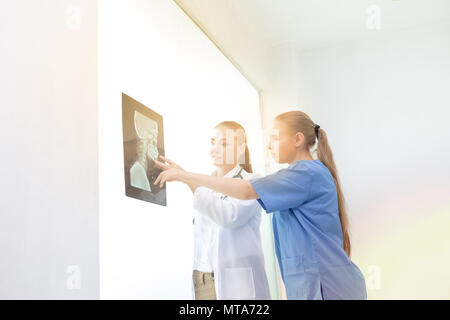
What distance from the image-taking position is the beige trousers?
5.94ft

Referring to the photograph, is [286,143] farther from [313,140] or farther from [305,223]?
[305,223]

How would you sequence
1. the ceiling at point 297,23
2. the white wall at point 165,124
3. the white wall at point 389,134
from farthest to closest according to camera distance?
the white wall at point 389,134, the ceiling at point 297,23, the white wall at point 165,124

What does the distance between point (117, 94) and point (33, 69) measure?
0.49 m

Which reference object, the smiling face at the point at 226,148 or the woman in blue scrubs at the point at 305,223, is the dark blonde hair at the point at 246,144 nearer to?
the smiling face at the point at 226,148

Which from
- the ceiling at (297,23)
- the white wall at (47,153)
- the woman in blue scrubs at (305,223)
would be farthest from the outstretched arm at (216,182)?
the ceiling at (297,23)

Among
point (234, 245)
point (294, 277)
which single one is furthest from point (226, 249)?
point (294, 277)

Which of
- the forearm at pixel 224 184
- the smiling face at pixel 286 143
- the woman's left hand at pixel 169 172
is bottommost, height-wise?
the forearm at pixel 224 184

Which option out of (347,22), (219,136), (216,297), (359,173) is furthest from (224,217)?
(347,22)

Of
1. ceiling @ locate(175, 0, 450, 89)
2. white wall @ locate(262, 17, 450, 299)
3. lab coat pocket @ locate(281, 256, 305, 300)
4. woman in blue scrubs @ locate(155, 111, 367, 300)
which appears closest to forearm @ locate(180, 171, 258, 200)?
woman in blue scrubs @ locate(155, 111, 367, 300)

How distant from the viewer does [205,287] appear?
5.98ft

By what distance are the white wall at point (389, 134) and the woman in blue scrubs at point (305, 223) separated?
1.62 metres

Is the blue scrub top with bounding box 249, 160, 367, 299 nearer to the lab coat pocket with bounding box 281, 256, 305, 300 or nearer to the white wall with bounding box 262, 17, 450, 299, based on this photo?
the lab coat pocket with bounding box 281, 256, 305, 300

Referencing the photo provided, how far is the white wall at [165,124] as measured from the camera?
1577 mm

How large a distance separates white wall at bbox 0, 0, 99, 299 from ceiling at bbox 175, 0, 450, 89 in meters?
1.52
